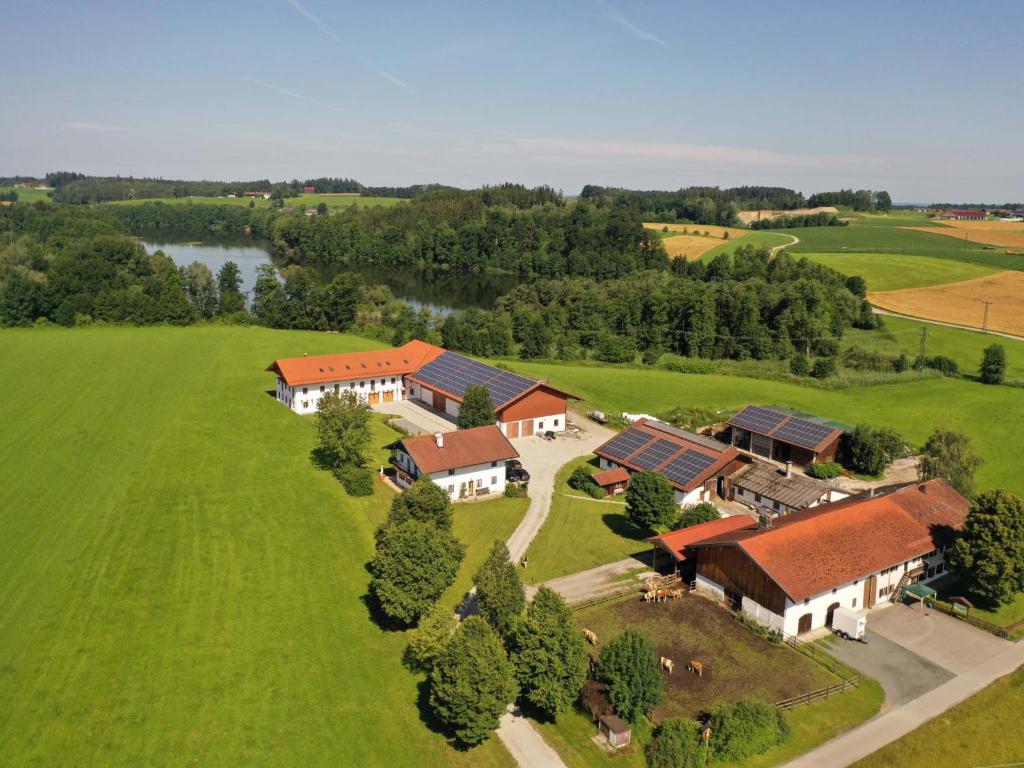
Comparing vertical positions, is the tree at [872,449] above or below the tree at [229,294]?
below

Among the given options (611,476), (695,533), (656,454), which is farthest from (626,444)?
(695,533)

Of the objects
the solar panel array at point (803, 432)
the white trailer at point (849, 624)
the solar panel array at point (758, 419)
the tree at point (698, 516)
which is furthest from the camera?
the solar panel array at point (758, 419)

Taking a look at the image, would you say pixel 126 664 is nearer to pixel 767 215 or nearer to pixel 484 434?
pixel 484 434

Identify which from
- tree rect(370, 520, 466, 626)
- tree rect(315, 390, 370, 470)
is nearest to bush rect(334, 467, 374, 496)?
tree rect(315, 390, 370, 470)

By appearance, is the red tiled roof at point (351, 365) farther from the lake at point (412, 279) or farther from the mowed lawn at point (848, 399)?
the lake at point (412, 279)

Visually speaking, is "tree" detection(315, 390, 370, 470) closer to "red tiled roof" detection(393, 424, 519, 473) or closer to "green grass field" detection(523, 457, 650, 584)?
"red tiled roof" detection(393, 424, 519, 473)

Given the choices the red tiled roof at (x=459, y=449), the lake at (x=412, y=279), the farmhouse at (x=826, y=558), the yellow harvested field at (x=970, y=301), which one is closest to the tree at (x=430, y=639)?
the farmhouse at (x=826, y=558)

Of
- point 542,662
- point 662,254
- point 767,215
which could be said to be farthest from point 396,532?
point 767,215
